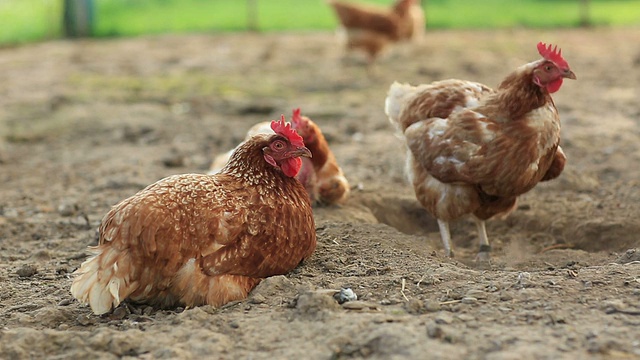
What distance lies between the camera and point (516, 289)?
3.84 m

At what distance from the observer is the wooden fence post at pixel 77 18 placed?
48.4ft

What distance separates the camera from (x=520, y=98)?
4.76m

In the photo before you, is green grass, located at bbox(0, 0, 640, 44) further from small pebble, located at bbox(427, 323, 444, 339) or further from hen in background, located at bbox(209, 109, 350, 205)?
small pebble, located at bbox(427, 323, 444, 339)

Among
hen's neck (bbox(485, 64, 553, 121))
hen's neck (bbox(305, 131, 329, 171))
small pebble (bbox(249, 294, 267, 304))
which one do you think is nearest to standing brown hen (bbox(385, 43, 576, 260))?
hen's neck (bbox(485, 64, 553, 121))

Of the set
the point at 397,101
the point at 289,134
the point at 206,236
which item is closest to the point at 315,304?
the point at 206,236

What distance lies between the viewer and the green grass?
14719 mm

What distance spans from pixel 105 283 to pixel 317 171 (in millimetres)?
2333

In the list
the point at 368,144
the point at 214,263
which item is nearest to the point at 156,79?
the point at 368,144

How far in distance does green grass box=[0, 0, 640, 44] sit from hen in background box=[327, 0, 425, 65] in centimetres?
306

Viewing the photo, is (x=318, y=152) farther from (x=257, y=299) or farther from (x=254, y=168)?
(x=257, y=299)

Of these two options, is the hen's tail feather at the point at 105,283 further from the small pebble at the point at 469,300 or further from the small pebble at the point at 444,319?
the small pebble at the point at 469,300

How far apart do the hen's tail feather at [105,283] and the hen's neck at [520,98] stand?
2.37 metres

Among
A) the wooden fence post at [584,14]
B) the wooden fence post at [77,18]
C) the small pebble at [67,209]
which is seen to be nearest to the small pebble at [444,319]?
the small pebble at [67,209]

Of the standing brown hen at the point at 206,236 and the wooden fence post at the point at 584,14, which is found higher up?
the wooden fence post at the point at 584,14
